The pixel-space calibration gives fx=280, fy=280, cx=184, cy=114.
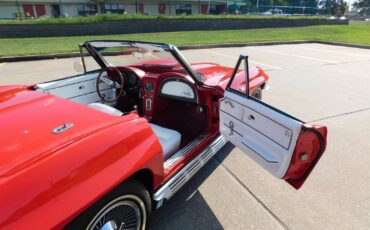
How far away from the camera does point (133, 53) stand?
3.19 metres

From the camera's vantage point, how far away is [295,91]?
616 centimetres

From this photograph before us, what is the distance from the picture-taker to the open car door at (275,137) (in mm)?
1922

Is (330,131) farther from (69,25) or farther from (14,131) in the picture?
(69,25)

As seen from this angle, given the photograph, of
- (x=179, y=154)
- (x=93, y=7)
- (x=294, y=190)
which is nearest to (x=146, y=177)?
(x=179, y=154)

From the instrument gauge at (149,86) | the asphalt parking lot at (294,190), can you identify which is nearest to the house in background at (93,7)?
the instrument gauge at (149,86)

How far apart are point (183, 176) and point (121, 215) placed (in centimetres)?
74

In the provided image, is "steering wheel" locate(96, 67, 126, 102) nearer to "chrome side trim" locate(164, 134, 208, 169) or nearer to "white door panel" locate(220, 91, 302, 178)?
"chrome side trim" locate(164, 134, 208, 169)

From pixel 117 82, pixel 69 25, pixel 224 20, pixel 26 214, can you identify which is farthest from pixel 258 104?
pixel 224 20

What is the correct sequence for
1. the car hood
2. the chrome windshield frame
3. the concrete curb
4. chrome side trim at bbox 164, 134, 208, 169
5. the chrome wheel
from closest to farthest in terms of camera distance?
the car hood < the chrome wheel < chrome side trim at bbox 164, 134, 208, 169 < the chrome windshield frame < the concrete curb

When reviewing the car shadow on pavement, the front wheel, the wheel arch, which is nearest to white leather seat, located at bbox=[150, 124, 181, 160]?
the car shadow on pavement

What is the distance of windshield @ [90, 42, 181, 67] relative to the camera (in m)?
2.76

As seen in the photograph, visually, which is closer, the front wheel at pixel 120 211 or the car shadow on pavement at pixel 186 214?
the front wheel at pixel 120 211

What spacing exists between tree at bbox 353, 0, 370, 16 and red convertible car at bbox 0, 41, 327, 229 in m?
89.8

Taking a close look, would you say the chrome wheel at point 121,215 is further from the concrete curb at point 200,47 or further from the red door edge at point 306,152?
the concrete curb at point 200,47
